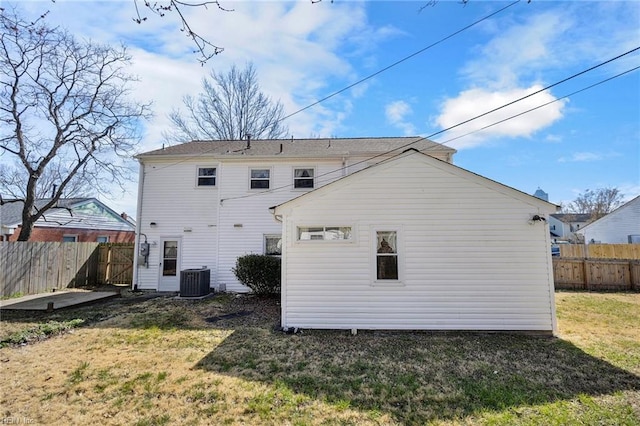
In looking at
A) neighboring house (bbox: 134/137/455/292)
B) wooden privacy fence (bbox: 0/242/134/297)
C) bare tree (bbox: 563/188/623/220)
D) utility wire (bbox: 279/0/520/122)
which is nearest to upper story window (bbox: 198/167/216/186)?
neighboring house (bbox: 134/137/455/292)

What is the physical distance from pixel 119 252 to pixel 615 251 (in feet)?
80.1

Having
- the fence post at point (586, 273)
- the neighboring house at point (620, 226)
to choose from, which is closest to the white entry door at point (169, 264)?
the fence post at point (586, 273)

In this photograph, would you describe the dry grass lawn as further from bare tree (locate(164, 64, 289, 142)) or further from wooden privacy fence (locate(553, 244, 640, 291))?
bare tree (locate(164, 64, 289, 142))

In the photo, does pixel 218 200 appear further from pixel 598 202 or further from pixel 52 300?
pixel 598 202

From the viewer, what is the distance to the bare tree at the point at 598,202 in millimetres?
39875

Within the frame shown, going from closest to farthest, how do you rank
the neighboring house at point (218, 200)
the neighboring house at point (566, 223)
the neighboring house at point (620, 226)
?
the neighboring house at point (218, 200), the neighboring house at point (620, 226), the neighboring house at point (566, 223)

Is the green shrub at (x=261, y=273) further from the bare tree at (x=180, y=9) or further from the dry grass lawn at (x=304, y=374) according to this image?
the bare tree at (x=180, y=9)

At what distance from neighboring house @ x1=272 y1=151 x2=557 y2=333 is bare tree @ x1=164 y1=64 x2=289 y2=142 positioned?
17393 millimetres

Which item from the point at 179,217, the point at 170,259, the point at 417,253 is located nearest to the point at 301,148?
the point at 179,217

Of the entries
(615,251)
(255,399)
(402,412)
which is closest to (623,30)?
(402,412)

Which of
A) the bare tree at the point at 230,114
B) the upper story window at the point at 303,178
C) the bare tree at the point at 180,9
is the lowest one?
the bare tree at the point at 180,9

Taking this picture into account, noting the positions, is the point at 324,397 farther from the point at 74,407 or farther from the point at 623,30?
the point at 623,30

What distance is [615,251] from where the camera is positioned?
1573 centimetres

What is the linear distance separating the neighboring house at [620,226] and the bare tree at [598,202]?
17.3 metres
